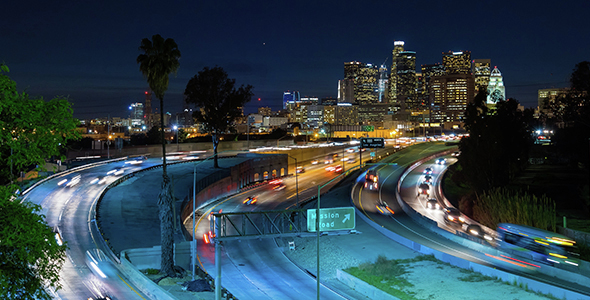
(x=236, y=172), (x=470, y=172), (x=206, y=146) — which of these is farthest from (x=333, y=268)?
(x=206, y=146)

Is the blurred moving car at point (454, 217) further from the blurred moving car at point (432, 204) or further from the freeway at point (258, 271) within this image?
the freeway at point (258, 271)

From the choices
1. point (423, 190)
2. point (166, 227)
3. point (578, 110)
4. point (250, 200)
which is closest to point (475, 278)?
point (166, 227)

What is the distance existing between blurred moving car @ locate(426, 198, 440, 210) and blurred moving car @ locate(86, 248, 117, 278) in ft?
179

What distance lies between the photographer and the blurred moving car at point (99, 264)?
28.4m

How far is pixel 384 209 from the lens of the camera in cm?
6506

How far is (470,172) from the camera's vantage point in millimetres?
75438

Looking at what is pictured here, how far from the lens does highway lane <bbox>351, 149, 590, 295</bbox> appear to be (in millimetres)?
33906

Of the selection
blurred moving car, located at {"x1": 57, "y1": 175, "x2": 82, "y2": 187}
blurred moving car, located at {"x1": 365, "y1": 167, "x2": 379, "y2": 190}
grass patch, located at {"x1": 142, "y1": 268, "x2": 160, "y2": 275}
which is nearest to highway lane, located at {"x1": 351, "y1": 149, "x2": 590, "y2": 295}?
blurred moving car, located at {"x1": 365, "y1": 167, "x2": 379, "y2": 190}

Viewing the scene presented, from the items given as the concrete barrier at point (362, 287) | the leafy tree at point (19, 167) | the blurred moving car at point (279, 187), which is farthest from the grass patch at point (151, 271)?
the blurred moving car at point (279, 187)

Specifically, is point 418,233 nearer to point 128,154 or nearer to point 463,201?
point 463,201

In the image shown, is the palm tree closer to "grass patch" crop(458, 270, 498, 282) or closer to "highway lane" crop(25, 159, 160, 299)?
"highway lane" crop(25, 159, 160, 299)

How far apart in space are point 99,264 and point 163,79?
12678mm

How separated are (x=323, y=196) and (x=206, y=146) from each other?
125ft

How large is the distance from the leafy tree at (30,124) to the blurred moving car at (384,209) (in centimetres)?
5396
